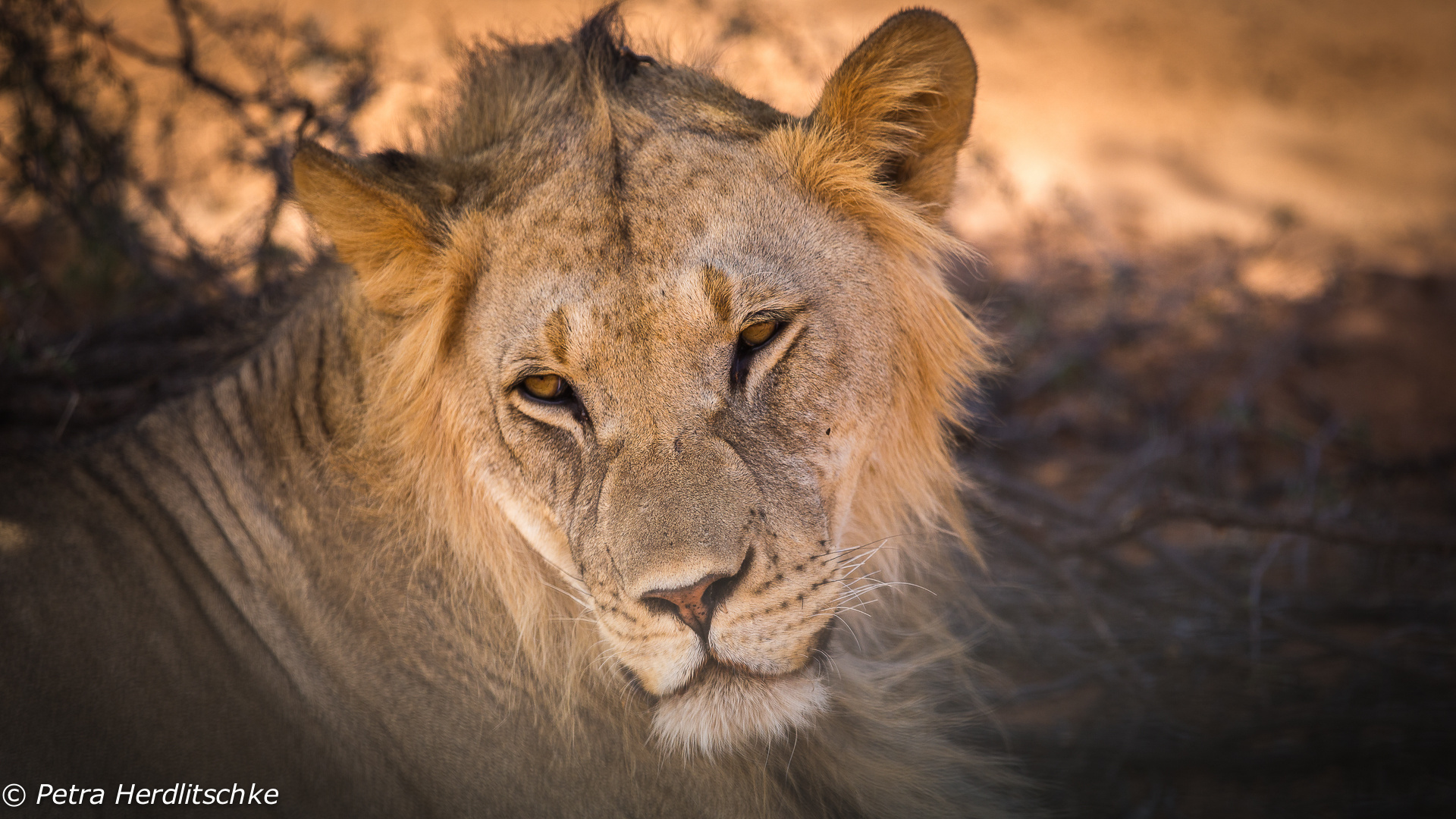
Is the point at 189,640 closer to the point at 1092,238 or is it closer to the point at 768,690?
the point at 768,690

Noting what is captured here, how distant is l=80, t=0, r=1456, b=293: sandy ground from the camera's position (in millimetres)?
7363

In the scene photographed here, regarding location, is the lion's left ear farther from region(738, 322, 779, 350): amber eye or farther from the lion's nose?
the lion's nose

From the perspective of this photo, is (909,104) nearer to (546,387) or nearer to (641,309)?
(641,309)

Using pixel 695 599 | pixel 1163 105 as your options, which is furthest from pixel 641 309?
pixel 1163 105

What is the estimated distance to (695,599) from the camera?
1.96m

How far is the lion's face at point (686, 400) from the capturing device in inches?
79.0

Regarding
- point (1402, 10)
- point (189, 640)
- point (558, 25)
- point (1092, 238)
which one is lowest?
point (189, 640)

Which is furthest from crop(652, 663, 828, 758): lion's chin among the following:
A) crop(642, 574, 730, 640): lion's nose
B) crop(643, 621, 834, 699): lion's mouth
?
crop(642, 574, 730, 640): lion's nose

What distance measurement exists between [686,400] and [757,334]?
9.8 inches

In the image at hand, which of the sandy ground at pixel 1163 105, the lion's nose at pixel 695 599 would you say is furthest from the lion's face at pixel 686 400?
the sandy ground at pixel 1163 105

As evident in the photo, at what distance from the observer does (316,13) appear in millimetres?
10891

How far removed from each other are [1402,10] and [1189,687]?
34.2ft

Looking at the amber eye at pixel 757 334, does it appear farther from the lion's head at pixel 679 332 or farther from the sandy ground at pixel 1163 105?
the sandy ground at pixel 1163 105

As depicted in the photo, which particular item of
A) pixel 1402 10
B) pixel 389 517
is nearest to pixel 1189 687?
pixel 389 517
